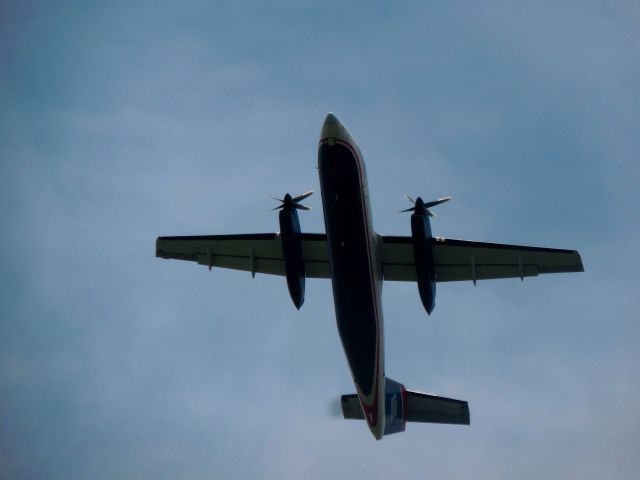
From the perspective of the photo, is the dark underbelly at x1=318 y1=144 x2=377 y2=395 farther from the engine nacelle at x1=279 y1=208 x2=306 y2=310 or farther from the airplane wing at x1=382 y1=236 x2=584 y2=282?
the airplane wing at x1=382 y1=236 x2=584 y2=282

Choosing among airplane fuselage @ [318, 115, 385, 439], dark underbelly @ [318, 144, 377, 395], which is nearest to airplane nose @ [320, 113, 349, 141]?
airplane fuselage @ [318, 115, 385, 439]

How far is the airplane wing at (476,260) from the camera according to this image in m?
26.7

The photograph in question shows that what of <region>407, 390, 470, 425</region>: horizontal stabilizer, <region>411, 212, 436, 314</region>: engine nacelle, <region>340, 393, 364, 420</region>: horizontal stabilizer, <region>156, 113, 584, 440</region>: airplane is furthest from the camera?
<region>340, 393, 364, 420</region>: horizontal stabilizer

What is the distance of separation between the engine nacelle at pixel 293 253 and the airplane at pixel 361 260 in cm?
4

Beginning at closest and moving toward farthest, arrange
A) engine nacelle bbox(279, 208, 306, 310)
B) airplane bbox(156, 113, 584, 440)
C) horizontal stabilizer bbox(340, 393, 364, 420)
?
airplane bbox(156, 113, 584, 440)
engine nacelle bbox(279, 208, 306, 310)
horizontal stabilizer bbox(340, 393, 364, 420)

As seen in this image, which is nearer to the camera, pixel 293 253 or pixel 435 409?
pixel 293 253

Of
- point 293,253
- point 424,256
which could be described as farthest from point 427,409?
point 293,253

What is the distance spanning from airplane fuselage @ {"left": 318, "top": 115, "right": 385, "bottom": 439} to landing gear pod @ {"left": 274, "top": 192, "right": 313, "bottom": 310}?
2293mm

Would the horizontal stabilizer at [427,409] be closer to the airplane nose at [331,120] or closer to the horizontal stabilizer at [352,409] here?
the horizontal stabilizer at [352,409]

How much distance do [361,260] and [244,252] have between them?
656 centimetres

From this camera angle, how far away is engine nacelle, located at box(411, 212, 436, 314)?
85.7ft

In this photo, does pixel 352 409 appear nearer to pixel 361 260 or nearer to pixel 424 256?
pixel 424 256

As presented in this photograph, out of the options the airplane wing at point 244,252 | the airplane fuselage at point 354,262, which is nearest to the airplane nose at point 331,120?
the airplane fuselage at point 354,262

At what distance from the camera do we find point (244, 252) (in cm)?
2897
